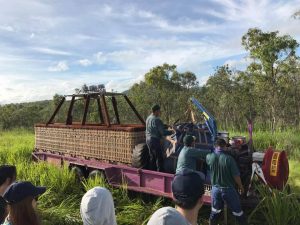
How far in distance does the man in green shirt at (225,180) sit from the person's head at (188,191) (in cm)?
329

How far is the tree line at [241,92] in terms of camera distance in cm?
1716

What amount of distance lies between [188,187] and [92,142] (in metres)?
6.73

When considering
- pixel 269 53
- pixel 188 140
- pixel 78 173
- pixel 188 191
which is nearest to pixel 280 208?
pixel 188 140

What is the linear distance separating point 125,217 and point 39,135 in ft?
17.3

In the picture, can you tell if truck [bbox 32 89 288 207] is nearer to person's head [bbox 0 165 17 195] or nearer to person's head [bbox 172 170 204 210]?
person's head [bbox 0 165 17 195]

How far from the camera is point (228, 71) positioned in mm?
22375

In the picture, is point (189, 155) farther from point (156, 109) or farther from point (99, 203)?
point (99, 203)

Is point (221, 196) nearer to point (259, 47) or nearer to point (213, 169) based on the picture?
point (213, 169)

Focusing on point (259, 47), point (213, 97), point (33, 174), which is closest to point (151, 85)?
point (213, 97)

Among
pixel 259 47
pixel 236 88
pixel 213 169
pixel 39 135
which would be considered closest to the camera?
pixel 213 169

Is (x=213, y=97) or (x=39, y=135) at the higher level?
(x=213, y=97)

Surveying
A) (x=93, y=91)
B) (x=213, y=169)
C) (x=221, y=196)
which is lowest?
(x=221, y=196)

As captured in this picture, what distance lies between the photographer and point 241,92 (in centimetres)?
2161

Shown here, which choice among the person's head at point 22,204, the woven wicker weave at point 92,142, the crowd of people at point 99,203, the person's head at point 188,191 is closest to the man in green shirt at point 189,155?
the woven wicker weave at point 92,142
